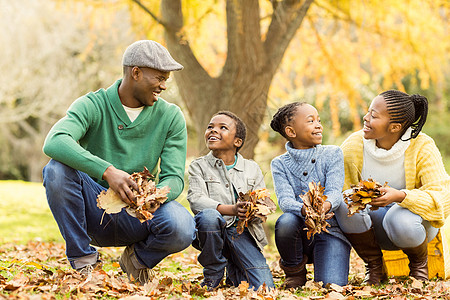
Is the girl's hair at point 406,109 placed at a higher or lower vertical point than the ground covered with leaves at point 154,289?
higher

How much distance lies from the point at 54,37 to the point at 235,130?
15.3 metres

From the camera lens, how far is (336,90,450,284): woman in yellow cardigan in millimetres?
3391

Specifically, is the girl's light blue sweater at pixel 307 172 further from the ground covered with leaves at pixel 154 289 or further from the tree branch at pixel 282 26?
the tree branch at pixel 282 26

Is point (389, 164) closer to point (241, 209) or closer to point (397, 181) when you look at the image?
point (397, 181)

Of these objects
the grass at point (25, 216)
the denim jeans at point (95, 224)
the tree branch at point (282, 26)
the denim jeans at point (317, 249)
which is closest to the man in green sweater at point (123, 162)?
the denim jeans at point (95, 224)

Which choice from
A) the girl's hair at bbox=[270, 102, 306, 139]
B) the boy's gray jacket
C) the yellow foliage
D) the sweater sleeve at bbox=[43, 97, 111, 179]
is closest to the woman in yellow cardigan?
the girl's hair at bbox=[270, 102, 306, 139]

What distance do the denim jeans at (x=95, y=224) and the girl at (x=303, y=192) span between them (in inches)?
25.6

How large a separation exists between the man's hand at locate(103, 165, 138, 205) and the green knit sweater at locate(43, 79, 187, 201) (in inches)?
10.5

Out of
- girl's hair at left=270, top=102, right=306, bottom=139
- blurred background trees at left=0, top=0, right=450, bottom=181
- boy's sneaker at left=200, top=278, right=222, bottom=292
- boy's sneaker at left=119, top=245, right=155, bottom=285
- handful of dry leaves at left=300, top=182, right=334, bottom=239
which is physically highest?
blurred background trees at left=0, top=0, right=450, bottom=181

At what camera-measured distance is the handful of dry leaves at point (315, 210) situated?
317 centimetres

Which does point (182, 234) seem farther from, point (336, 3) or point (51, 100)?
point (51, 100)

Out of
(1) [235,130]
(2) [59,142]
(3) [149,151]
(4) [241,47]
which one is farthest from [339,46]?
(2) [59,142]

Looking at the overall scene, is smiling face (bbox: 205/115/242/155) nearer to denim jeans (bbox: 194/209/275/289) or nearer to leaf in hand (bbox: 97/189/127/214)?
denim jeans (bbox: 194/209/275/289)

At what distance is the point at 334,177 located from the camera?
349cm
